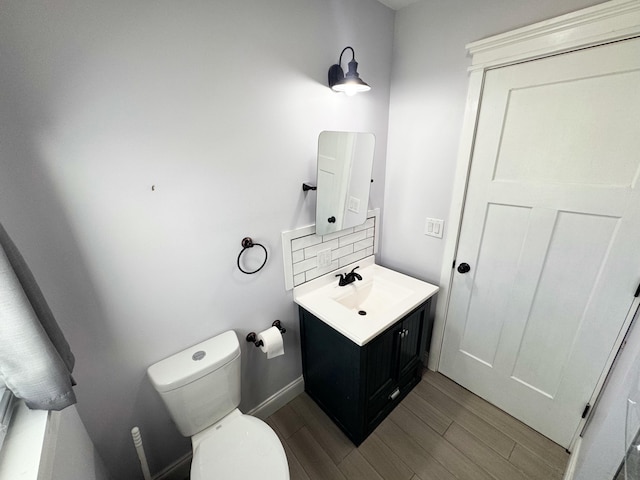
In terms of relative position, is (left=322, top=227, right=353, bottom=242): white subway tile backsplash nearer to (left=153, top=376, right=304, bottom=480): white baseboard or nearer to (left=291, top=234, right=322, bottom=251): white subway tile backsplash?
(left=291, top=234, right=322, bottom=251): white subway tile backsplash

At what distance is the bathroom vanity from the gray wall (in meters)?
0.29

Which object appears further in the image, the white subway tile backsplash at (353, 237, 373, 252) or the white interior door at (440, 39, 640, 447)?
the white subway tile backsplash at (353, 237, 373, 252)

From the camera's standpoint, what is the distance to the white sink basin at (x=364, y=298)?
135cm

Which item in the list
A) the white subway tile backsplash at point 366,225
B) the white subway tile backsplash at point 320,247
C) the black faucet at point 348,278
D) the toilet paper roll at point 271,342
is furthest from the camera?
the white subway tile backsplash at point 366,225

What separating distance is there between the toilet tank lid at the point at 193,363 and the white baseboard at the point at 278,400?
0.65 metres

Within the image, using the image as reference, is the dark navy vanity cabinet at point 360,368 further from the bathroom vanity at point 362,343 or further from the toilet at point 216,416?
the toilet at point 216,416

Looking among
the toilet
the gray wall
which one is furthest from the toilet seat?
the gray wall

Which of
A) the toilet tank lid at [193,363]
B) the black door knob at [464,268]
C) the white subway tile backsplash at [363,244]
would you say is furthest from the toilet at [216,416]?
the black door knob at [464,268]

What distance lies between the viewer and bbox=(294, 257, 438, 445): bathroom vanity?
1.35 m

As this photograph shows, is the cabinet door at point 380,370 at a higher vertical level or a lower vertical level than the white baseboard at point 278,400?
higher

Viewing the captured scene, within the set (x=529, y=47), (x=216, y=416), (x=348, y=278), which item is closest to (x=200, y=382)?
(x=216, y=416)

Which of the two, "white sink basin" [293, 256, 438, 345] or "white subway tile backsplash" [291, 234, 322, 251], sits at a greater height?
"white subway tile backsplash" [291, 234, 322, 251]

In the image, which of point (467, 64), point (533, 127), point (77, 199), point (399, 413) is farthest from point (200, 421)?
point (467, 64)

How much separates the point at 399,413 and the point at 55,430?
1689mm
